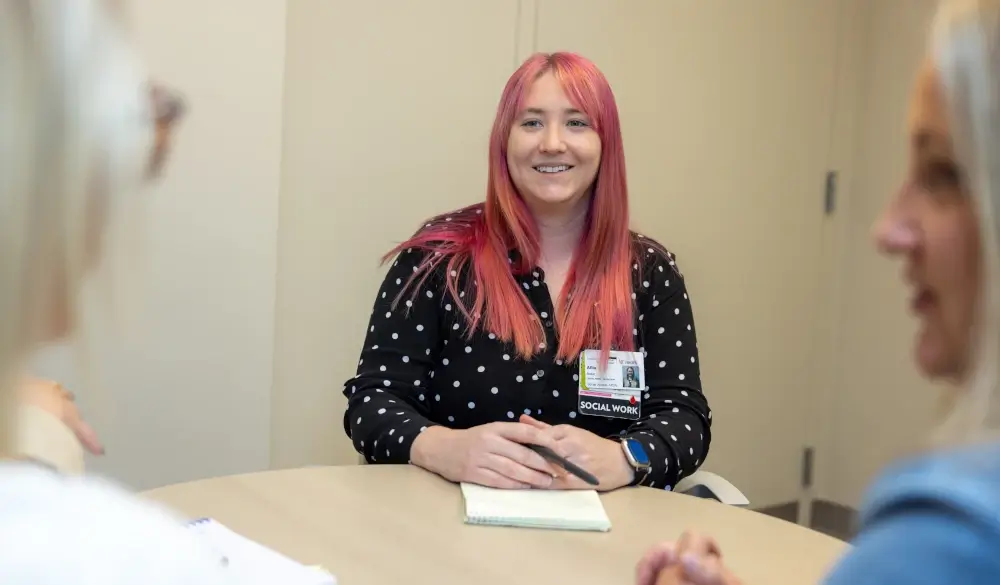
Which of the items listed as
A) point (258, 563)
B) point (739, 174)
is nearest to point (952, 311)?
point (258, 563)

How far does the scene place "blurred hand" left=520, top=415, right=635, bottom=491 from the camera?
1540 mm

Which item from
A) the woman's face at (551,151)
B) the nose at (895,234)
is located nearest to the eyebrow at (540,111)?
the woman's face at (551,151)

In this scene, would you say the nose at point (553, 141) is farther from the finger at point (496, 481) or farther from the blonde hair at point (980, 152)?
the blonde hair at point (980, 152)

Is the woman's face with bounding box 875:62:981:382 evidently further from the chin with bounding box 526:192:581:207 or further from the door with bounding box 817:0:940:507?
the door with bounding box 817:0:940:507

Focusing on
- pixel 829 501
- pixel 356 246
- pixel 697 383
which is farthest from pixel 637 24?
pixel 829 501

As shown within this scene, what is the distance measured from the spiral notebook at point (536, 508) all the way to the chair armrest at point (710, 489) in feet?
0.94

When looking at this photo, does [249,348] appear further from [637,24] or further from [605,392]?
[637,24]

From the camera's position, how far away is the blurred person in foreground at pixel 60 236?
0.52 m

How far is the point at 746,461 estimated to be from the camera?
334cm

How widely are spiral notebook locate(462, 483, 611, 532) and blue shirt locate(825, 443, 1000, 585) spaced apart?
802mm

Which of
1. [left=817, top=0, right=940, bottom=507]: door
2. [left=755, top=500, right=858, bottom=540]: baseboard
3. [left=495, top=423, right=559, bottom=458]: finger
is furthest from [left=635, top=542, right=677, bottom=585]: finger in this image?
[left=755, top=500, right=858, bottom=540]: baseboard

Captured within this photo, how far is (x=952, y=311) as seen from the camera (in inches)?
25.5

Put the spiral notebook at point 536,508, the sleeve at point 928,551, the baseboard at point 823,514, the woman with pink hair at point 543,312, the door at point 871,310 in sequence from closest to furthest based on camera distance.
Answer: the sleeve at point 928,551 < the spiral notebook at point 536,508 < the woman with pink hair at point 543,312 < the door at point 871,310 < the baseboard at point 823,514

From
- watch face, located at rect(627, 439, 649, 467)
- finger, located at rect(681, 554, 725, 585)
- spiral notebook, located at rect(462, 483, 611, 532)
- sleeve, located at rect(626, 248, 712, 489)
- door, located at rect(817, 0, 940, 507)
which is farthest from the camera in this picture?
door, located at rect(817, 0, 940, 507)
